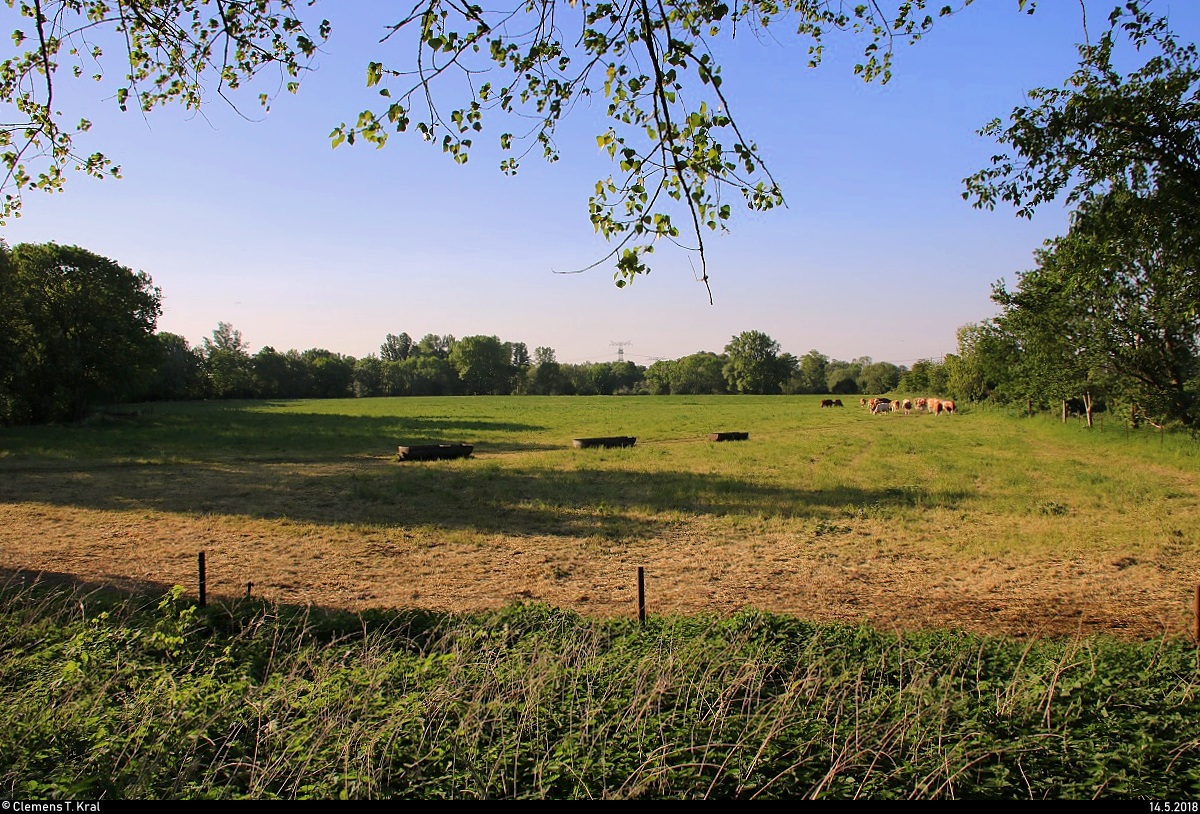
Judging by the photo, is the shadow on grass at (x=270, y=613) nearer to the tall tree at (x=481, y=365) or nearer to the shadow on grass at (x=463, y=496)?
the shadow on grass at (x=463, y=496)

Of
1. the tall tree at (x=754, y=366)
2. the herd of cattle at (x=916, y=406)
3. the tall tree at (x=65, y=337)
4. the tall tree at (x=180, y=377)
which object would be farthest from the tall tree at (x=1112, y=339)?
the tall tree at (x=754, y=366)

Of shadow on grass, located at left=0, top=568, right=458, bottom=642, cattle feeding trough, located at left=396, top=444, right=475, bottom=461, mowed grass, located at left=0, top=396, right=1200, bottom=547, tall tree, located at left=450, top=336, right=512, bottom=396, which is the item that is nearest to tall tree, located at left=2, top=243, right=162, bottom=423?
mowed grass, located at left=0, top=396, right=1200, bottom=547

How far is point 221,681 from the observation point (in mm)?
5141

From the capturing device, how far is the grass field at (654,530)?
8.95 metres

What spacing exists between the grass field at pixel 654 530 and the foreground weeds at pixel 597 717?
2.30 meters

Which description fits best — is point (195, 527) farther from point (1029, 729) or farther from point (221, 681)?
point (1029, 729)

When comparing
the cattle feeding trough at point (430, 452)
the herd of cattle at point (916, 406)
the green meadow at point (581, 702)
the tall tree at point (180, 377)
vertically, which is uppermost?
the tall tree at point (180, 377)

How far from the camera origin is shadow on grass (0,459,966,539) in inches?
567

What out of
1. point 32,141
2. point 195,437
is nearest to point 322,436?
point 195,437

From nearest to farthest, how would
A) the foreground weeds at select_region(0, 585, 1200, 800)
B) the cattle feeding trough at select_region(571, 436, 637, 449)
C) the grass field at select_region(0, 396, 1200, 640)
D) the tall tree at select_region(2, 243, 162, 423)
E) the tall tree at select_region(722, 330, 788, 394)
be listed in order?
the foreground weeds at select_region(0, 585, 1200, 800) < the grass field at select_region(0, 396, 1200, 640) < the cattle feeding trough at select_region(571, 436, 637, 449) < the tall tree at select_region(2, 243, 162, 423) < the tall tree at select_region(722, 330, 788, 394)

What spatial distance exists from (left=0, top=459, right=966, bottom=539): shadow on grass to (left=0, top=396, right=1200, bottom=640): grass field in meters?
0.11

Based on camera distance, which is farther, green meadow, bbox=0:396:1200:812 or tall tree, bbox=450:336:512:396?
tall tree, bbox=450:336:512:396

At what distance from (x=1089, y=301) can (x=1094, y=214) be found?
2120 cm

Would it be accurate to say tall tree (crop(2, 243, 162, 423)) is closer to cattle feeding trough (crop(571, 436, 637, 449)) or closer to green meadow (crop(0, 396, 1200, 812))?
cattle feeding trough (crop(571, 436, 637, 449))
